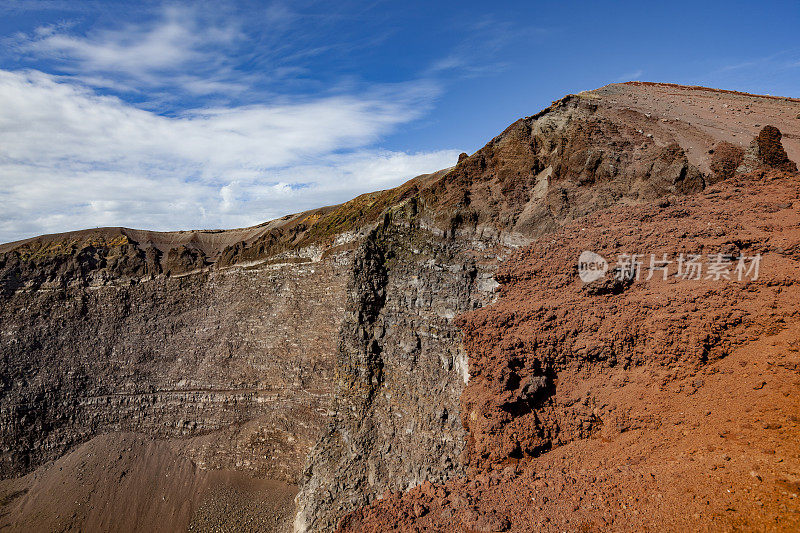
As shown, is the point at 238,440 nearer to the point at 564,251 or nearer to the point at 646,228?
the point at 564,251

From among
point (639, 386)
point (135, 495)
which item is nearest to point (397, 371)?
point (639, 386)

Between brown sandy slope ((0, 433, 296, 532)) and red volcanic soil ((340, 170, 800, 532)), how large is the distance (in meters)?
7.23

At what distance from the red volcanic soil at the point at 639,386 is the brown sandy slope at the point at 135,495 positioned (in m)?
7.23

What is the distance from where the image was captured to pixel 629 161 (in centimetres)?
1102

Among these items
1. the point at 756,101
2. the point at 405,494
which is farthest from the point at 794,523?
the point at 756,101

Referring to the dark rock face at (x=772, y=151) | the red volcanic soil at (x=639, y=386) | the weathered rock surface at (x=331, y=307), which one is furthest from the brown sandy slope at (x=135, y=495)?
the dark rock face at (x=772, y=151)

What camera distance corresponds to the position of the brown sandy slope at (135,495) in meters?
16.0

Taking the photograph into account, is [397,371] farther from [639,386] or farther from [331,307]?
[639,386]

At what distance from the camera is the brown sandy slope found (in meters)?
16.0

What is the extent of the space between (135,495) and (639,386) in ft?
71.1

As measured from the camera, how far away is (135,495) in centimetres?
1836

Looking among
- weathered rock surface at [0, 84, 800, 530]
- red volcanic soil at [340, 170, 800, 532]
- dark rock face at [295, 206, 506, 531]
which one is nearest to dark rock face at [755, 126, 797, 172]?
weathered rock surface at [0, 84, 800, 530]

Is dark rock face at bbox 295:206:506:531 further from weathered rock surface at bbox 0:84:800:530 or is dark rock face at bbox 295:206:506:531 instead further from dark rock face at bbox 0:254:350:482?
dark rock face at bbox 0:254:350:482

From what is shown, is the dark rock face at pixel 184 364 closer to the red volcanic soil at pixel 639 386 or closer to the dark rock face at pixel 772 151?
the red volcanic soil at pixel 639 386
